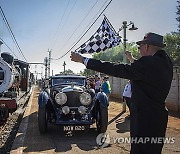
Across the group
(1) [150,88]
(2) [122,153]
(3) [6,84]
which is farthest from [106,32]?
(1) [150,88]

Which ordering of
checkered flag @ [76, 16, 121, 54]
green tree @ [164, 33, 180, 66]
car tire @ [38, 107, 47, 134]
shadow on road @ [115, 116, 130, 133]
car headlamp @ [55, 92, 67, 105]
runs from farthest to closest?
green tree @ [164, 33, 180, 66] < checkered flag @ [76, 16, 121, 54] < shadow on road @ [115, 116, 130, 133] < car headlamp @ [55, 92, 67, 105] < car tire @ [38, 107, 47, 134]

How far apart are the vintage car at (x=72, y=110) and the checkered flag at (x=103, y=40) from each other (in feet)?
12.3

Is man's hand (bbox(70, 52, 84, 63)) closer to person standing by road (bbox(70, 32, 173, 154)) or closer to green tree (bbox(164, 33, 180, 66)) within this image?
person standing by road (bbox(70, 32, 173, 154))

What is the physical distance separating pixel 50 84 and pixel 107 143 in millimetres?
3955

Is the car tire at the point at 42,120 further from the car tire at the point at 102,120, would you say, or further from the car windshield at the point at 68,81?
the car windshield at the point at 68,81

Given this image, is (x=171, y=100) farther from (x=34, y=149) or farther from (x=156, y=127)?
(x=156, y=127)

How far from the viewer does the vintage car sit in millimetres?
8484

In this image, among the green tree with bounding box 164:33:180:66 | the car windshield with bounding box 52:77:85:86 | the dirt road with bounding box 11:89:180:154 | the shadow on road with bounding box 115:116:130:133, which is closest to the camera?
the dirt road with bounding box 11:89:180:154

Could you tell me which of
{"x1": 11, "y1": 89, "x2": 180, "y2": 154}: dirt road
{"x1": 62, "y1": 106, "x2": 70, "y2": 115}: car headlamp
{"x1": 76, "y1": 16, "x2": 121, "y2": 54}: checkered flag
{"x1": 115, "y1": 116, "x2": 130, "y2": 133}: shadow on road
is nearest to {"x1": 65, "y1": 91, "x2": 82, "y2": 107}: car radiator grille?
{"x1": 62, "y1": 106, "x2": 70, "y2": 115}: car headlamp

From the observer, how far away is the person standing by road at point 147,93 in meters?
2.79

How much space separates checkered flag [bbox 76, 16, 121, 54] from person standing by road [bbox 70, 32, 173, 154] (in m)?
9.56

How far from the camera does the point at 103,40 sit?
13.5 meters

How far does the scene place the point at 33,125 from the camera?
10.0m

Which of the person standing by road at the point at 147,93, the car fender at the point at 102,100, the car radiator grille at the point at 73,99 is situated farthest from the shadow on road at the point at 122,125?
the person standing by road at the point at 147,93
